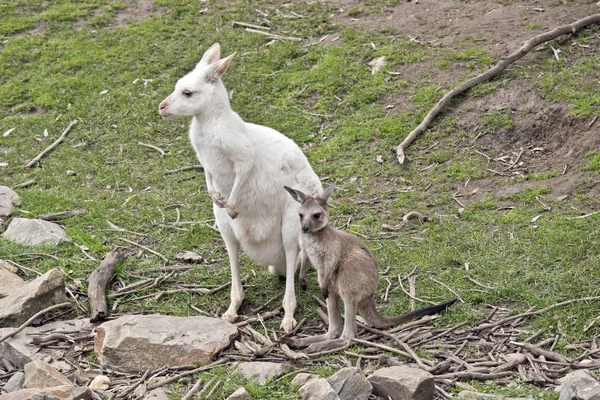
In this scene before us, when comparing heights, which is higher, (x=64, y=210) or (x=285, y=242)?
(x=285, y=242)

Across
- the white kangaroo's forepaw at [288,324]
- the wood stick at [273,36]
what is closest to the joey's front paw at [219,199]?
the white kangaroo's forepaw at [288,324]

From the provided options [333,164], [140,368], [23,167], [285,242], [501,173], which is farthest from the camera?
[23,167]

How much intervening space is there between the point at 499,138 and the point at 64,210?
176 inches

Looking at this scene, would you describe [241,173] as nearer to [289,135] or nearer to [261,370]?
[261,370]

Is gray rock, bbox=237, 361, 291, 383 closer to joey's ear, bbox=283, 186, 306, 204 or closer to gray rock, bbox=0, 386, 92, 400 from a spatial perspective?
gray rock, bbox=0, 386, 92, 400

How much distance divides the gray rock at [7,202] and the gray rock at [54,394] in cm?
388

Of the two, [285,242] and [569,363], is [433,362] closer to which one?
[569,363]

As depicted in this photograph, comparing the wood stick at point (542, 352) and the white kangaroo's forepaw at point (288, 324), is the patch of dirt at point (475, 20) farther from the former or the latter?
the wood stick at point (542, 352)

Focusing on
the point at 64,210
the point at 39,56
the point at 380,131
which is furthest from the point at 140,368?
the point at 39,56

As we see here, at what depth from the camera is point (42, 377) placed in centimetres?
536

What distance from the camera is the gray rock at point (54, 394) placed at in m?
4.76

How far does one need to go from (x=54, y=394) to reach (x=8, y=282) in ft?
7.64

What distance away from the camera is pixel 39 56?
12656 mm

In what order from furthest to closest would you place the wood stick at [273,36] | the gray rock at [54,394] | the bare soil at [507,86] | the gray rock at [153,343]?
the wood stick at [273,36], the bare soil at [507,86], the gray rock at [153,343], the gray rock at [54,394]
